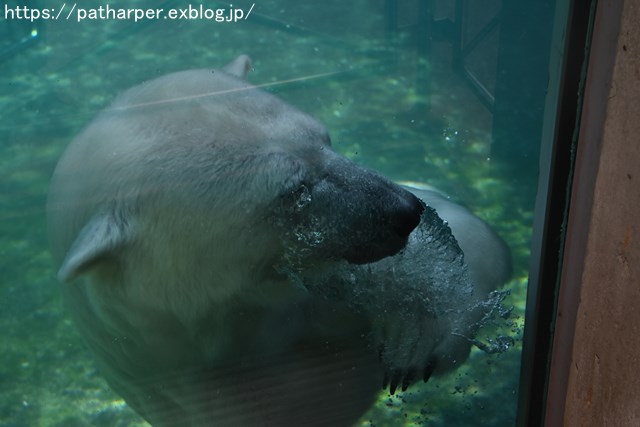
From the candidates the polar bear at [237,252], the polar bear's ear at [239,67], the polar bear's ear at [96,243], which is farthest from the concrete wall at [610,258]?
the polar bear's ear at [96,243]

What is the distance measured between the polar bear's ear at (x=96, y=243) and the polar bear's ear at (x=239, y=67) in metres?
0.41

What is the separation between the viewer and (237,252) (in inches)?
55.9

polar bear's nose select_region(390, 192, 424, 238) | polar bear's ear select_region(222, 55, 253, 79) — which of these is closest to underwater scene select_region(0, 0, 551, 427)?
polar bear's ear select_region(222, 55, 253, 79)

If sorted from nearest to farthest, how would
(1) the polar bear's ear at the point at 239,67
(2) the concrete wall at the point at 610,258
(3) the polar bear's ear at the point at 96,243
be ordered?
(2) the concrete wall at the point at 610,258 < (3) the polar bear's ear at the point at 96,243 < (1) the polar bear's ear at the point at 239,67

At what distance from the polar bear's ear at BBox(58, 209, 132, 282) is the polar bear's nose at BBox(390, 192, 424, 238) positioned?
561 millimetres

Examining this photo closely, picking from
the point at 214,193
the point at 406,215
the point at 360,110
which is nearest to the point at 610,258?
the point at 406,215

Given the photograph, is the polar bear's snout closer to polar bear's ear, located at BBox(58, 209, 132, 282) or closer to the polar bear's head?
the polar bear's head

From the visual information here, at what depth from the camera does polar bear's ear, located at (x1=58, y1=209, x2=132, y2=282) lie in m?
1.27

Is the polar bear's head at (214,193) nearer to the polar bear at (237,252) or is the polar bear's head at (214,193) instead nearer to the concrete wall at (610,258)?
the polar bear at (237,252)

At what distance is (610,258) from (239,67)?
876mm

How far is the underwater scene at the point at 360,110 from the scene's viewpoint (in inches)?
50.1

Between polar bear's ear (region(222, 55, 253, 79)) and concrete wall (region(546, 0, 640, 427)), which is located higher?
polar bear's ear (region(222, 55, 253, 79))

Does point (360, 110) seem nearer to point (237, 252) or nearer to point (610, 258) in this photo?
point (237, 252)

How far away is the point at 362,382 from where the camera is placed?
1.70 metres
